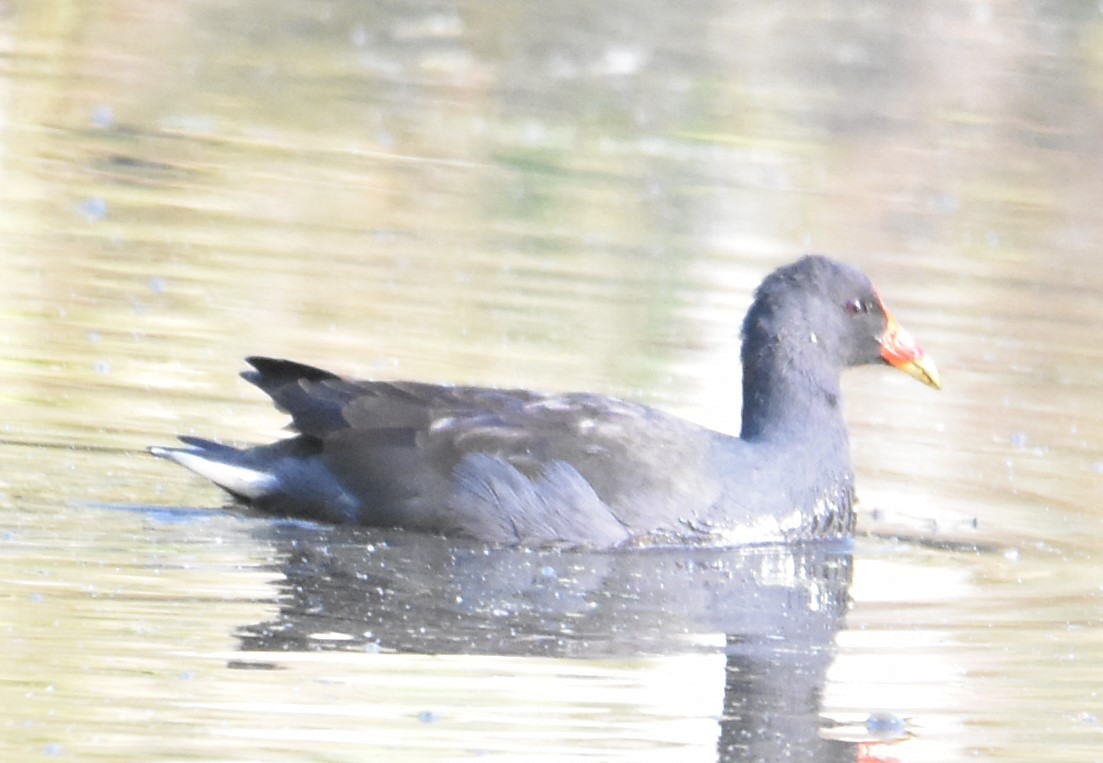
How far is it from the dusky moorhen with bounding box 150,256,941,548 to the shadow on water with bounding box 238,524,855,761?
0.08 meters

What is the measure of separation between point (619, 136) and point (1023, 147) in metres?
3.10

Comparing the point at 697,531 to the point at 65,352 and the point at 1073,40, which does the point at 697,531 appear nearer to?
the point at 65,352

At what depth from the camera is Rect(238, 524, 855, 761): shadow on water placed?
5.97 metres

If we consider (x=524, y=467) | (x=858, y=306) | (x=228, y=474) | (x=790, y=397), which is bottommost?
(x=228, y=474)

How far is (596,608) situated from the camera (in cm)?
679

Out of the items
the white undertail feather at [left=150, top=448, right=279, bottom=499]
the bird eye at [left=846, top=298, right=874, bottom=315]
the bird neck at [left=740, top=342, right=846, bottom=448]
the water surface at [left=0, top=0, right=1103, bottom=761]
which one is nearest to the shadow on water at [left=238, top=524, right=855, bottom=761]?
the water surface at [left=0, top=0, right=1103, bottom=761]

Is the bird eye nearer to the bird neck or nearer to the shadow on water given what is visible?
the bird neck

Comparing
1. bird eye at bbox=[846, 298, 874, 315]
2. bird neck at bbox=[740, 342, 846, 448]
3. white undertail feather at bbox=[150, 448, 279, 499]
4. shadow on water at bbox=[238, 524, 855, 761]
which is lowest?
shadow on water at bbox=[238, 524, 855, 761]

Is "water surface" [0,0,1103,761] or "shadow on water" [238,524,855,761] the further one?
"shadow on water" [238,524,855,761]

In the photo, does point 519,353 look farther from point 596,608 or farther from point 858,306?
point 596,608

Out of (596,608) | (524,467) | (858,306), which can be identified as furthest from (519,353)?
(596,608)

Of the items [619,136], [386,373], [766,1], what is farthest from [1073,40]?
[386,373]

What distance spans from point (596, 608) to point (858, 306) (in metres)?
1.95

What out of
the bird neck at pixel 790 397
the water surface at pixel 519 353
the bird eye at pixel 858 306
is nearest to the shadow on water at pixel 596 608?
the water surface at pixel 519 353
